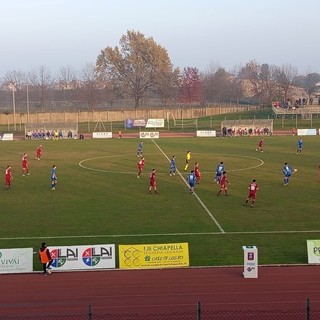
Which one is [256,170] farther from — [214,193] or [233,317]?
[233,317]

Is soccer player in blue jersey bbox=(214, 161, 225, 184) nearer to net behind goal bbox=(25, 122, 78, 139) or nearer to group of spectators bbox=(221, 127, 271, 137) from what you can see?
group of spectators bbox=(221, 127, 271, 137)

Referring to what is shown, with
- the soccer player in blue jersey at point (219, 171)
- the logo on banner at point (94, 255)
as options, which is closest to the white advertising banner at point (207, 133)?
the soccer player in blue jersey at point (219, 171)

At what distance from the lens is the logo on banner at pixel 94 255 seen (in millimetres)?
17484

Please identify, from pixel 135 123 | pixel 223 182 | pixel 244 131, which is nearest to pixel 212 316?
pixel 223 182

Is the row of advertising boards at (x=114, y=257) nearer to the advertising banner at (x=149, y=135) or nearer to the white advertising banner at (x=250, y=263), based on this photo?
the white advertising banner at (x=250, y=263)

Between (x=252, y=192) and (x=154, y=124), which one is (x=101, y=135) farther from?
(x=252, y=192)

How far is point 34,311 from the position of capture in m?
14.1

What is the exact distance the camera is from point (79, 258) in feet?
57.4

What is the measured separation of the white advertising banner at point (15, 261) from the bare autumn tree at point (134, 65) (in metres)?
94.0

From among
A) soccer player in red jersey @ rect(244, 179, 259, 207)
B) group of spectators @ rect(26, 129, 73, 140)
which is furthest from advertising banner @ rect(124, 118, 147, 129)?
soccer player in red jersey @ rect(244, 179, 259, 207)

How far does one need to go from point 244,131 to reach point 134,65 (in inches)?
1736

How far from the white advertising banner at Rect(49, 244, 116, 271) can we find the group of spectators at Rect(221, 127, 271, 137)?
181 ft

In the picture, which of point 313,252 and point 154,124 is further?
point 154,124

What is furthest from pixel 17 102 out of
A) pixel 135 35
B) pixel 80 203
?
pixel 80 203
